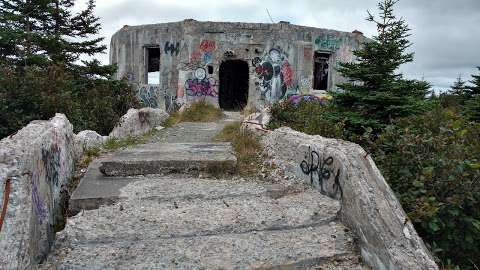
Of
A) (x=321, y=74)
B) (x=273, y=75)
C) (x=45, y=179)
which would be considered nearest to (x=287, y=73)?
(x=273, y=75)

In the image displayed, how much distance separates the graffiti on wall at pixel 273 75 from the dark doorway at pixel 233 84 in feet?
13.0

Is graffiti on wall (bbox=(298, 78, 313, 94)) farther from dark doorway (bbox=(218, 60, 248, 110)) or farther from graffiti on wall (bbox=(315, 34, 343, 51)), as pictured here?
dark doorway (bbox=(218, 60, 248, 110))

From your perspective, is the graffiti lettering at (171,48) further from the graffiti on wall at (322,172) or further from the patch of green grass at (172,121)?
the graffiti on wall at (322,172)

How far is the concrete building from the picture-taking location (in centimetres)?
1302

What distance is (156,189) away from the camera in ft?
12.4

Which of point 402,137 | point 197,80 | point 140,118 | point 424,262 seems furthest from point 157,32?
point 424,262

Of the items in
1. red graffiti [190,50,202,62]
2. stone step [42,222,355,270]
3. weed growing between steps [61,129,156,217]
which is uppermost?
red graffiti [190,50,202,62]

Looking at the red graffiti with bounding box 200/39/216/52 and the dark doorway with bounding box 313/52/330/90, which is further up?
the red graffiti with bounding box 200/39/216/52

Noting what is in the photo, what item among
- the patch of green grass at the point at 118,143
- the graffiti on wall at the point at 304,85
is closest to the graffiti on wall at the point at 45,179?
the patch of green grass at the point at 118,143

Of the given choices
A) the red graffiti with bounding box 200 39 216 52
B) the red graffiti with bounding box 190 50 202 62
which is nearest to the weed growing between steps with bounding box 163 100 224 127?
the red graffiti with bounding box 190 50 202 62

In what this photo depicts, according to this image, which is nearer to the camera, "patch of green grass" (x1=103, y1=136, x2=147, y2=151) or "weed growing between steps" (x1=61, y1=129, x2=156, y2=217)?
"weed growing between steps" (x1=61, y1=129, x2=156, y2=217)

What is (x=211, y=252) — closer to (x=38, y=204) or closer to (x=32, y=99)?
(x=38, y=204)

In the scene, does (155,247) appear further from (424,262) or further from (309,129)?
(309,129)

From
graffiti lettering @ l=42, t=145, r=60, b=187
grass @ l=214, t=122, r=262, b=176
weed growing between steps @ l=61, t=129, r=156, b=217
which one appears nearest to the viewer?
graffiti lettering @ l=42, t=145, r=60, b=187
